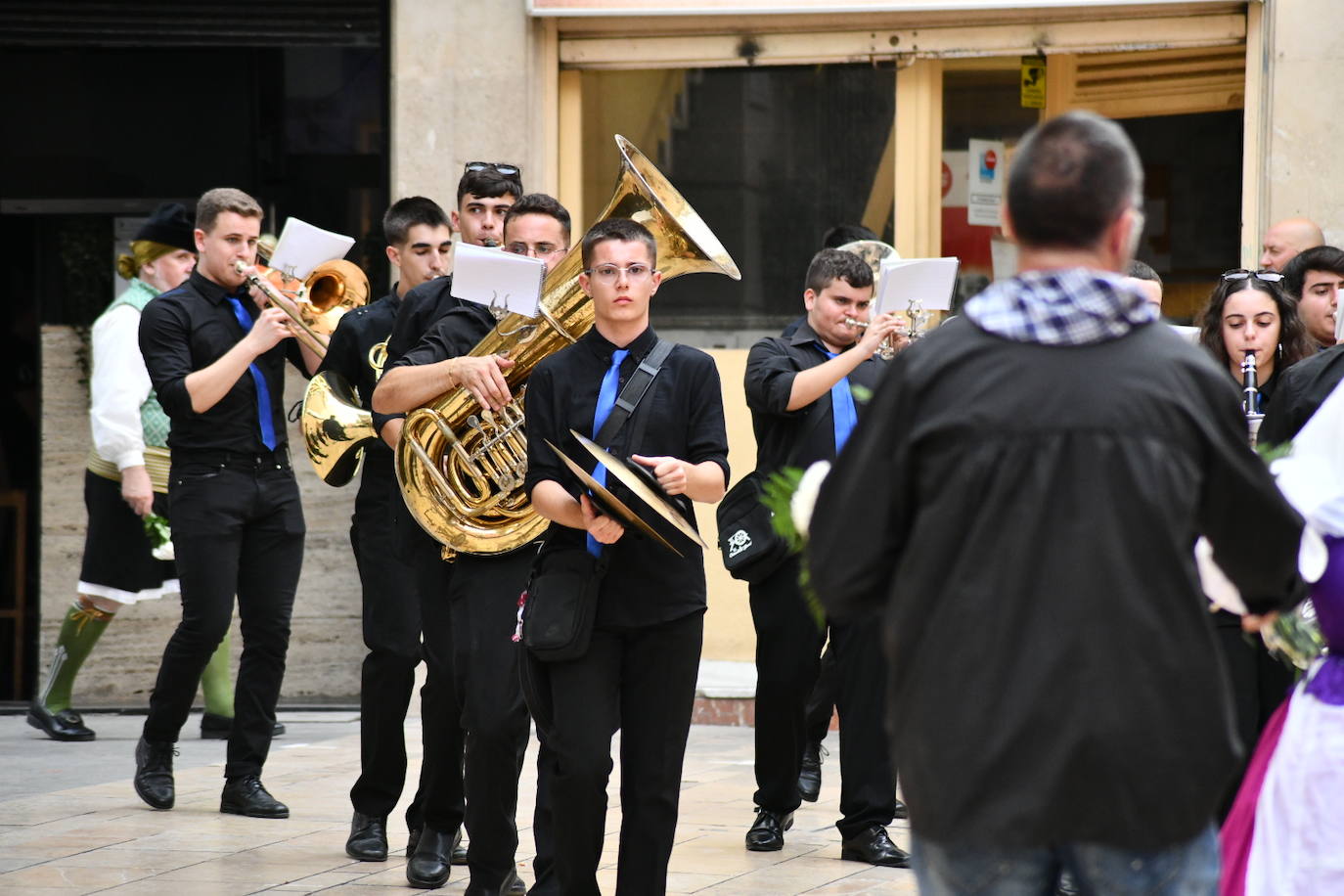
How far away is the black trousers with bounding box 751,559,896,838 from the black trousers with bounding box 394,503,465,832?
1.08 m

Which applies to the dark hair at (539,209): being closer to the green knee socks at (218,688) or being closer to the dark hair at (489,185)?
the dark hair at (489,185)

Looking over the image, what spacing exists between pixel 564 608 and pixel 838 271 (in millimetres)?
2280

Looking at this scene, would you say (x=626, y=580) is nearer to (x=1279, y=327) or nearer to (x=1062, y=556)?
(x=1062, y=556)

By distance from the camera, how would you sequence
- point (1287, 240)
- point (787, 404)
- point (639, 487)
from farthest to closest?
point (1287, 240)
point (787, 404)
point (639, 487)

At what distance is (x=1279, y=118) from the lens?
343 inches

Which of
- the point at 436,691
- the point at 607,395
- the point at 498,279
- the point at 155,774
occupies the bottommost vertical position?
the point at 155,774

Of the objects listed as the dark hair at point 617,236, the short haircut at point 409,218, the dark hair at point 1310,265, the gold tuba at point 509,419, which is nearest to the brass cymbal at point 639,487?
the dark hair at point 617,236

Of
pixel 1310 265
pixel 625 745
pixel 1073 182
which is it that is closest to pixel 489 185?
pixel 625 745

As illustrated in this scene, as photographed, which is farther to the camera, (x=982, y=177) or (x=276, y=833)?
(x=982, y=177)

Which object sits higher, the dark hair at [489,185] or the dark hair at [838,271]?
the dark hair at [489,185]

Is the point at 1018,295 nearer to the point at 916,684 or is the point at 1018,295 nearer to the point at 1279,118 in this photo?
the point at 916,684

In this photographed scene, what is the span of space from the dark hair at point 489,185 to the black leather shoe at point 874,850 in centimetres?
237

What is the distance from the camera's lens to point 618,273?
189 inches

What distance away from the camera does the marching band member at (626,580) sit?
15.1 ft
